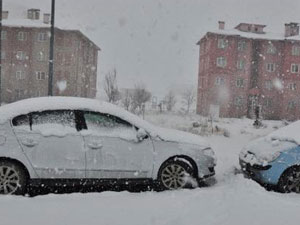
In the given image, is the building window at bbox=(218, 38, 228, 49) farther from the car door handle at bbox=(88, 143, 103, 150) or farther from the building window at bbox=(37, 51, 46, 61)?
the car door handle at bbox=(88, 143, 103, 150)

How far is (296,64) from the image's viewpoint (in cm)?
4691

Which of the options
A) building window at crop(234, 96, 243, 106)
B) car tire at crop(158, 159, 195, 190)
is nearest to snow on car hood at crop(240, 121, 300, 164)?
car tire at crop(158, 159, 195, 190)

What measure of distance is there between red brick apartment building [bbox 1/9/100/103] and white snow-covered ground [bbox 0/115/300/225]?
39061mm

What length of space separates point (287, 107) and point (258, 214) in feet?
143

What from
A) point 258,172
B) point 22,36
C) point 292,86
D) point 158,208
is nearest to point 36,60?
point 22,36

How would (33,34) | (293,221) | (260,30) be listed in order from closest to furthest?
(293,221) < (33,34) < (260,30)

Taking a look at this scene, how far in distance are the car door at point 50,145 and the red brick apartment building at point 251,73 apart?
39.1 m

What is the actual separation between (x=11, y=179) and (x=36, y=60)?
41811 millimetres

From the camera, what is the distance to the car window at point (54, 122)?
241 inches

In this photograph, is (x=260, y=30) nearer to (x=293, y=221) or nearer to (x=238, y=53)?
(x=238, y=53)

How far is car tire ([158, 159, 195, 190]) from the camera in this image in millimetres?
6500

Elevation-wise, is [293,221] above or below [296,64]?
below

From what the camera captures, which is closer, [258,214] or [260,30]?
[258,214]

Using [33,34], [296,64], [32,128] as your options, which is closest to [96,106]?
[32,128]
